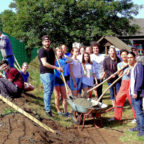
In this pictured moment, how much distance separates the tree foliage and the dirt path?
1794cm

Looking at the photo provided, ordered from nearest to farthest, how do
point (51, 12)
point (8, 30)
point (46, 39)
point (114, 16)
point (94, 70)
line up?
point (46, 39) < point (94, 70) < point (51, 12) < point (114, 16) < point (8, 30)

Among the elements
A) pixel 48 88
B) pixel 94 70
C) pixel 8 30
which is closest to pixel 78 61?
pixel 94 70

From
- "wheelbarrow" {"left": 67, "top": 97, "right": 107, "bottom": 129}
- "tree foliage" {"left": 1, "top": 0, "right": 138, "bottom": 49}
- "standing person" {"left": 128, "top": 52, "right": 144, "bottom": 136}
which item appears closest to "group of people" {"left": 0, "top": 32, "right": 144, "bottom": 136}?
"standing person" {"left": 128, "top": 52, "right": 144, "bottom": 136}

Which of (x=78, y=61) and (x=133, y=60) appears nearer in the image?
(x=133, y=60)

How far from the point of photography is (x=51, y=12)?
2283cm

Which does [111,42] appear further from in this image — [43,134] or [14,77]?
[43,134]

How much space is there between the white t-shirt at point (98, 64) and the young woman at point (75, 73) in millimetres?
682

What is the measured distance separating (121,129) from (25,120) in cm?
216

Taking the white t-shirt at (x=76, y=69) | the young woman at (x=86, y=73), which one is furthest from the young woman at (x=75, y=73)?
the young woman at (x=86, y=73)

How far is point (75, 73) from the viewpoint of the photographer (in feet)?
18.9

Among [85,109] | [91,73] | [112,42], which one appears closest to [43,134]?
[85,109]

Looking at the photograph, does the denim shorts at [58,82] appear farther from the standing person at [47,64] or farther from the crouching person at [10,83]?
the crouching person at [10,83]

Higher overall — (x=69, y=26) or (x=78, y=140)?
(x=69, y=26)

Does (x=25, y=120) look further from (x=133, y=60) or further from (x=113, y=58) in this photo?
(x=113, y=58)
